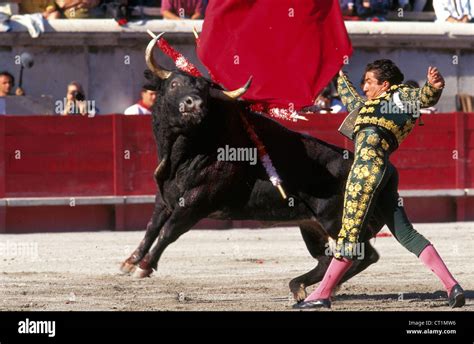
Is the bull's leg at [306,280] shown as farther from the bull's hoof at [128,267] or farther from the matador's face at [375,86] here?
the matador's face at [375,86]

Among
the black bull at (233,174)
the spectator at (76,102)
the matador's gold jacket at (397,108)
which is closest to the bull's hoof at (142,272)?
the black bull at (233,174)

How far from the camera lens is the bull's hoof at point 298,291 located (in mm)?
7402

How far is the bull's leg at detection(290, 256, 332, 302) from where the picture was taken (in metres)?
7.41

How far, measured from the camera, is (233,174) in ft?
24.4

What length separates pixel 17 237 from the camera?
452 inches

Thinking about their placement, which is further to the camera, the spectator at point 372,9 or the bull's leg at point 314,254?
the spectator at point 372,9

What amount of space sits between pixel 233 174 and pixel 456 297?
53.5 inches

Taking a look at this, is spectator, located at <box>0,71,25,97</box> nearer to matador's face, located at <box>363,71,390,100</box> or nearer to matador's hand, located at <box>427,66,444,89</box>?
matador's face, located at <box>363,71,390,100</box>

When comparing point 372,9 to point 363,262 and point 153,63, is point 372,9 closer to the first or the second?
point 153,63

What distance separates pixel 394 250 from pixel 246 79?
2.60 meters

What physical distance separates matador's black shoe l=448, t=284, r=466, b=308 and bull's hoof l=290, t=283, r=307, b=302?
2.90 ft

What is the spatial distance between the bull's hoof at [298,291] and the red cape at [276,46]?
3.60ft
